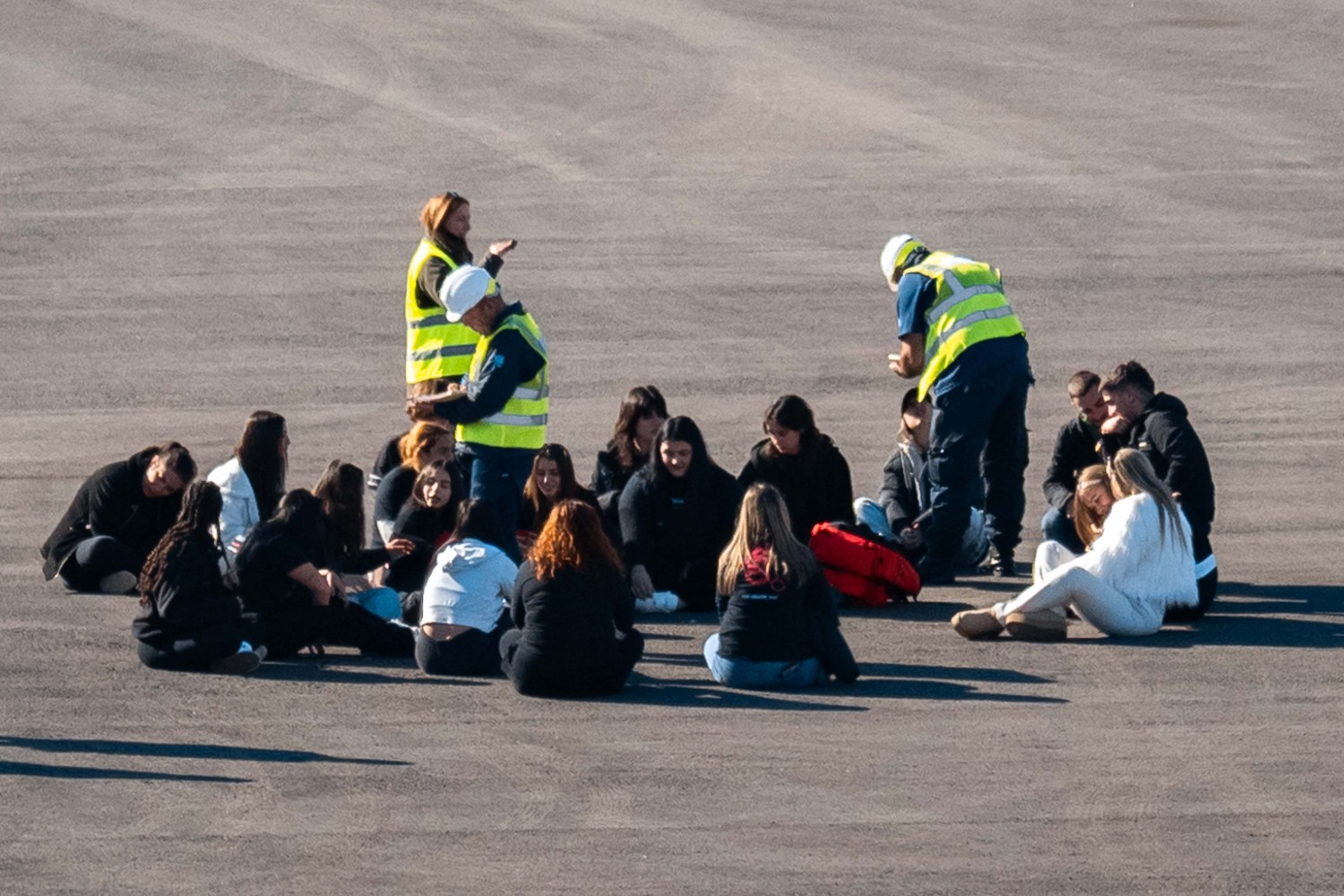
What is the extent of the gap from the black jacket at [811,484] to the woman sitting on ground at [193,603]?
3370 millimetres

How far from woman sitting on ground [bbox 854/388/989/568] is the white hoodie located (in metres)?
3.07

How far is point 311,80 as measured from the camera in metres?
28.1

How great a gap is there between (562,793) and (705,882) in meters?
1.19

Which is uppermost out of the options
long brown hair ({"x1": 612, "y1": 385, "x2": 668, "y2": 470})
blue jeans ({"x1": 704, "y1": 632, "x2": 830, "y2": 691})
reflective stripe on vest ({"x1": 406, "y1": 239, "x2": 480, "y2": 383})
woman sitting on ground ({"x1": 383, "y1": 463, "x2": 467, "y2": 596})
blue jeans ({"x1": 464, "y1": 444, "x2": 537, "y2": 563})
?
reflective stripe on vest ({"x1": 406, "y1": 239, "x2": 480, "y2": 383})

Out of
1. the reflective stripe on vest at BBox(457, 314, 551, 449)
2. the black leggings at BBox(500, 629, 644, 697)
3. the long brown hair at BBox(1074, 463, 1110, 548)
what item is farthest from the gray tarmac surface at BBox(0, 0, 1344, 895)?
the reflective stripe on vest at BBox(457, 314, 551, 449)

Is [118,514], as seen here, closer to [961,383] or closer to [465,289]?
[465,289]

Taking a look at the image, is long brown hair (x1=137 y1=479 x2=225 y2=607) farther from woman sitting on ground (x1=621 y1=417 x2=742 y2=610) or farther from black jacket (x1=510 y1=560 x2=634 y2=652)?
woman sitting on ground (x1=621 y1=417 x2=742 y2=610)

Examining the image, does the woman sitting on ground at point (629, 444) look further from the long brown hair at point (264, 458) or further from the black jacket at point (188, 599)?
the black jacket at point (188, 599)

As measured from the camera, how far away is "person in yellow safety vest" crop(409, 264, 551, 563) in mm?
12680

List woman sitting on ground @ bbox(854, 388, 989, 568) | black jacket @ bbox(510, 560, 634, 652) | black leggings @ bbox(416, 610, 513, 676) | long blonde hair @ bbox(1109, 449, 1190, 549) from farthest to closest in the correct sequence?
woman sitting on ground @ bbox(854, 388, 989, 568)
long blonde hair @ bbox(1109, 449, 1190, 549)
black leggings @ bbox(416, 610, 513, 676)
black jacket @ bbox(510, 560, 634, 652)

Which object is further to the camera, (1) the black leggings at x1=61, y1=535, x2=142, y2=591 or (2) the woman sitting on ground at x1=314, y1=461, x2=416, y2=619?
(1) the black leggings at x1=61, y1=535, x2=142, y2=591

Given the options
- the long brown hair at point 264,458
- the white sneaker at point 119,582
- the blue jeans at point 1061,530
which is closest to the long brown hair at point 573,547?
the long brown hair at point 264,458

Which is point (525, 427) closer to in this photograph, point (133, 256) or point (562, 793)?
point (562, 793)

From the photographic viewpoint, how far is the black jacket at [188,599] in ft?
37.5
